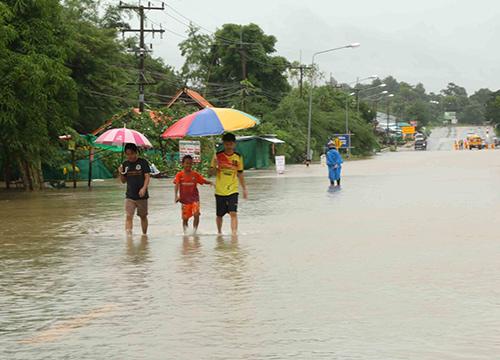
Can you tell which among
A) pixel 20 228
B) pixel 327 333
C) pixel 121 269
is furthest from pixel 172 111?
pixel 327 333

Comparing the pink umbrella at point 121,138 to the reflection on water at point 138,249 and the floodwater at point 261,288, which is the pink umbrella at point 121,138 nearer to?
the floodwater at point 261,288

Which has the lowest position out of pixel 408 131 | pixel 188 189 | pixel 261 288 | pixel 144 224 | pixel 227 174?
pixel 261 288

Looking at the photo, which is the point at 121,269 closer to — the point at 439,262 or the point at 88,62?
the point at 439,262

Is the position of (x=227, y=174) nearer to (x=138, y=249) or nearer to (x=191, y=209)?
(x=191, y=209)

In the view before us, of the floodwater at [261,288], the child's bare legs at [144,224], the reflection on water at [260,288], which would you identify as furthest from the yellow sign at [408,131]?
the child's bare legs at [144,224]

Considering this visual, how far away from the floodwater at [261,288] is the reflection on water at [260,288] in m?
0.02

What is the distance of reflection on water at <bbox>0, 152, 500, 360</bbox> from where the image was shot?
A: 7027mm

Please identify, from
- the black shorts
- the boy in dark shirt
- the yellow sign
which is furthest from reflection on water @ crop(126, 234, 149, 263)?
the yellow sign

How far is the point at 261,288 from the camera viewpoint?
9680 mm

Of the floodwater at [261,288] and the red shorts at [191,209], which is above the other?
the red shorts at [191,209]

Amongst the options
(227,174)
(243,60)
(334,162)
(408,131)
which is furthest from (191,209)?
(408,131)

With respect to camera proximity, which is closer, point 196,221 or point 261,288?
point 261,288

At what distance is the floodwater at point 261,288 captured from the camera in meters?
7.02

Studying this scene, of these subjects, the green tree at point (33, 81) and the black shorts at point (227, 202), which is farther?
the green tree at point (33, 81)
